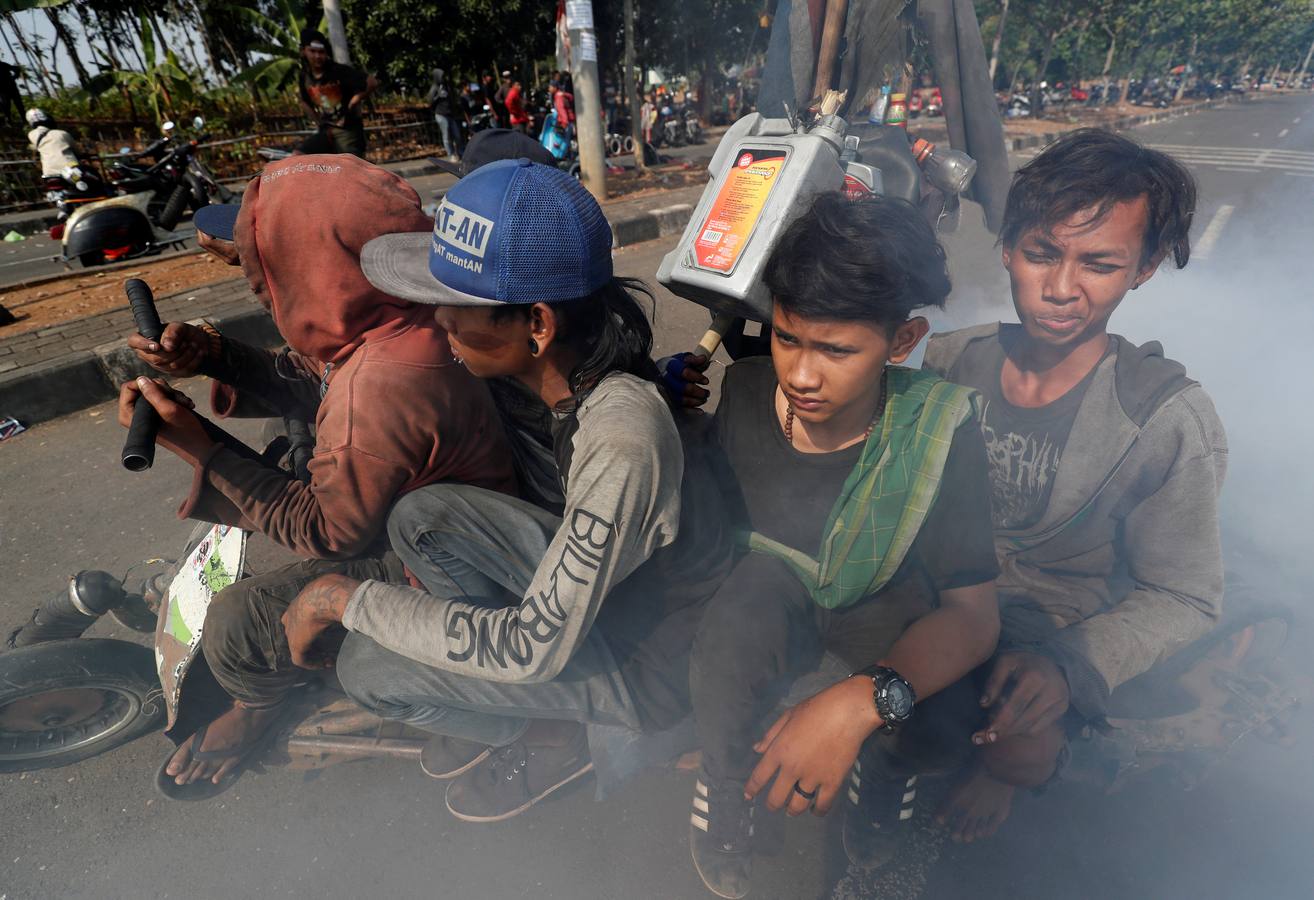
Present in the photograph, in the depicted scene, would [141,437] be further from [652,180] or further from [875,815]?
[652,180]

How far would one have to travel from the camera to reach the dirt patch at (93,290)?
5.34 metres

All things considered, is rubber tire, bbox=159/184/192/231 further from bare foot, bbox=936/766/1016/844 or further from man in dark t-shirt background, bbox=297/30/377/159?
bare foot, bbox=936/766/1016/844

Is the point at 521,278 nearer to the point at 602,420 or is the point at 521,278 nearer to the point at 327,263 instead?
the point at 602,420

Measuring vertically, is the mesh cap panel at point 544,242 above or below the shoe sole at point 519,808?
above

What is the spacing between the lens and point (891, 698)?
1.30m

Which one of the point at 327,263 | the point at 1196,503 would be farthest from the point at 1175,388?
the point at 327,263

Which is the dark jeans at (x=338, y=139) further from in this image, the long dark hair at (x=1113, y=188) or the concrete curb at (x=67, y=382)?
the long dark hair at (x=1113, y=188)

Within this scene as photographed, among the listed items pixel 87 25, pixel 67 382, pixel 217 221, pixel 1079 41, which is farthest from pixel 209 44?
pixel 1079 41

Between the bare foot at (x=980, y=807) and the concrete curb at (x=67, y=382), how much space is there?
4408 millimetres

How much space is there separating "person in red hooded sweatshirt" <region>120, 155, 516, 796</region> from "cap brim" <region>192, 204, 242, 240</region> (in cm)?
30

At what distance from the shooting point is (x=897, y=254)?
4.18ft

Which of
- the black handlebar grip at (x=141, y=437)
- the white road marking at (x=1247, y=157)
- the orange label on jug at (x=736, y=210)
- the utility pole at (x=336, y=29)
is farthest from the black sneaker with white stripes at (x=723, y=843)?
the white road marking at (x=1247, y=157)

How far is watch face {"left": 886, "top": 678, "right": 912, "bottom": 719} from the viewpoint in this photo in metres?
1.30

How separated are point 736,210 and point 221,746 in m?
1.99
